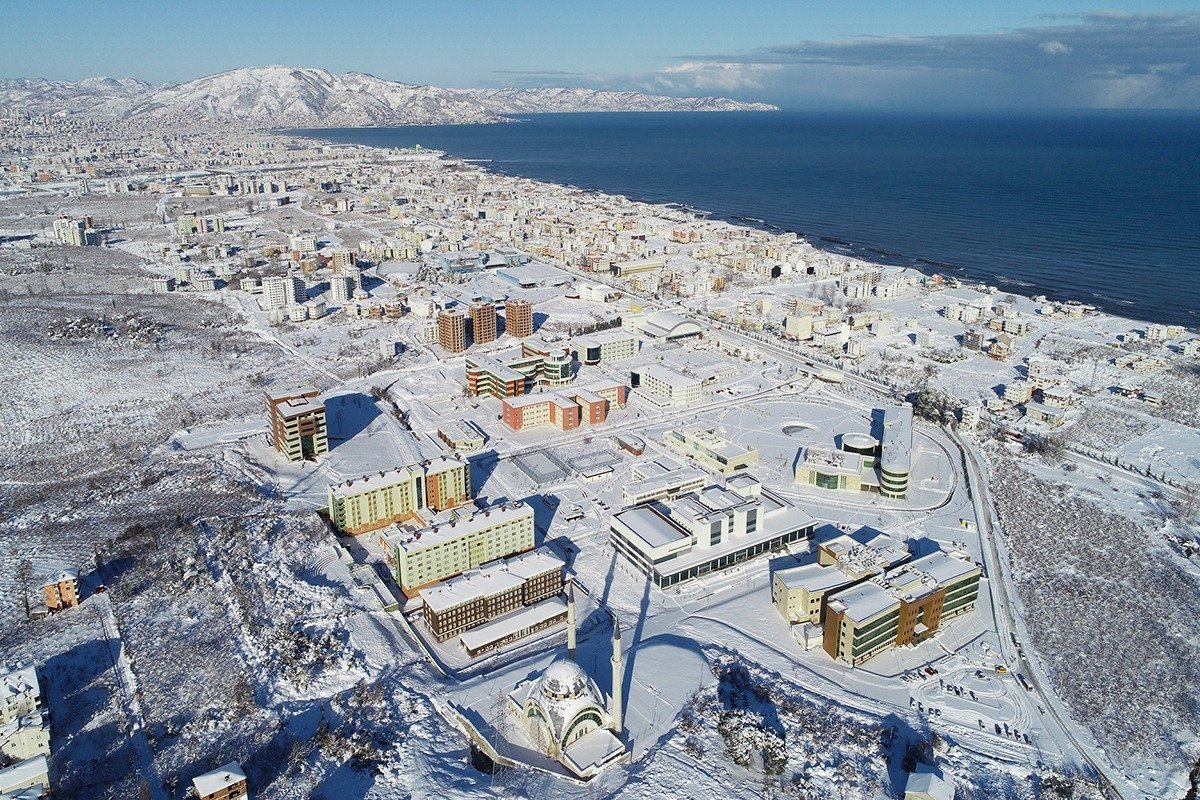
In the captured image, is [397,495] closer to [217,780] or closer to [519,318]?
[217,780]

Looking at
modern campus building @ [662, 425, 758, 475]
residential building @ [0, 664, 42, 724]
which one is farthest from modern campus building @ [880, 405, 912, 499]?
residential building @ [0, 664, 42, 724]

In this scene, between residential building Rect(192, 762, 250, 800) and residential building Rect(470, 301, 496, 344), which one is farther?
residential building Rect(470, 301, 496, 344)

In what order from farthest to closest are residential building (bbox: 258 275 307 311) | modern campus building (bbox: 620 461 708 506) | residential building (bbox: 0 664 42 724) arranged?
1. residential building (bbox: 258 275 307 311)
2. modern campus building (bbox: 620 461 708 506)
3. residential building (bbox: 0 664 42 724)

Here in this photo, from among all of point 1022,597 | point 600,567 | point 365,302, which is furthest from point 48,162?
point 1022,597

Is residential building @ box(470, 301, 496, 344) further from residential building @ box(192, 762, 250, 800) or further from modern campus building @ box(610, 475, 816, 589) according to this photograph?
residential building @ box(192, 762, 250, 800)

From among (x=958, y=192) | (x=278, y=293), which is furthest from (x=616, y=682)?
(x=958, y=192)

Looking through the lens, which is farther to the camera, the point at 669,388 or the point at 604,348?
the point at 604,348

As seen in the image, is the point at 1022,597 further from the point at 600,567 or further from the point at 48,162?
the point at 48,162

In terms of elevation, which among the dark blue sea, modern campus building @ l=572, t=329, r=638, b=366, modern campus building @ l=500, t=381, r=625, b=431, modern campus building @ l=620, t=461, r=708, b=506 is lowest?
modern campus building @ l=620, t=461, r=708, b=506
